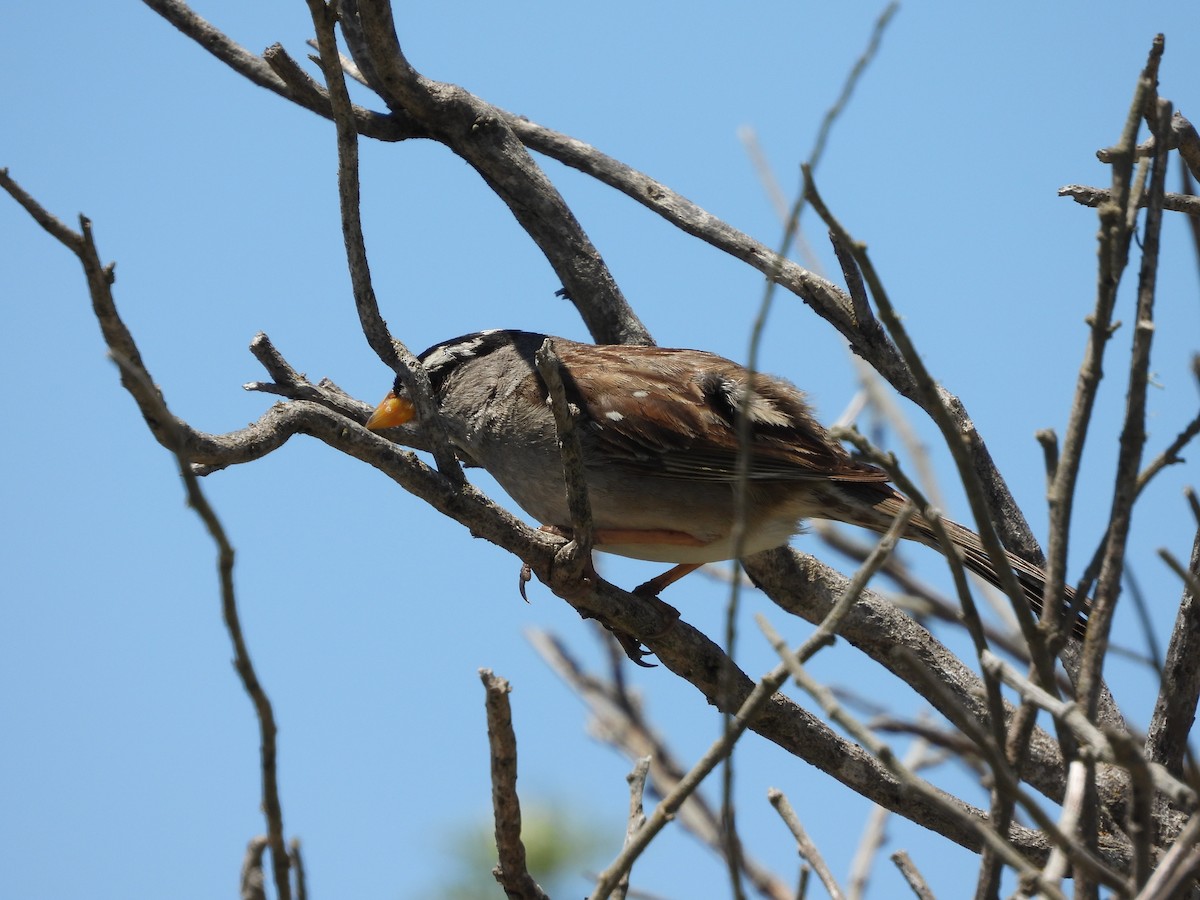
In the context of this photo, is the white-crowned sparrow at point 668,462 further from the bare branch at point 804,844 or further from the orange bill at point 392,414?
the bare branch at point 804,844

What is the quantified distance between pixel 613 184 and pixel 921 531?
6.98ft

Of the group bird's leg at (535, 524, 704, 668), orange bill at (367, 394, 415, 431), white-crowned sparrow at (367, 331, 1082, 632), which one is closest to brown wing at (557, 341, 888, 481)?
white-crowned sparrow at (367, 331, 1082, 632)

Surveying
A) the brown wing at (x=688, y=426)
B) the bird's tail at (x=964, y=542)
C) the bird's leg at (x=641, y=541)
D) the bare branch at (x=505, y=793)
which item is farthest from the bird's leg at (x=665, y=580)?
the bare branch at (x=505, y=793)

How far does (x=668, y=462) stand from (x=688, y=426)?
17cm

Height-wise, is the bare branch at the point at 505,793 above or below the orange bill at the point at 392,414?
below

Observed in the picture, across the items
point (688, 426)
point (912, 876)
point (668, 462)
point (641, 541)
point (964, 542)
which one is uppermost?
point (688, 426)

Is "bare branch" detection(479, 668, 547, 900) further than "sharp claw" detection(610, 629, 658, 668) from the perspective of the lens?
No

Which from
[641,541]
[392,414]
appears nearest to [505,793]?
[641,541]

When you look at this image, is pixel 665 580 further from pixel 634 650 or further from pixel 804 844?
pixel 804 844

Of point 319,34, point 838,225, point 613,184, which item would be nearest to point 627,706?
point 613,184

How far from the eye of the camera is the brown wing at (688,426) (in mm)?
5180

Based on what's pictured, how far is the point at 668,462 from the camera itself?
5.20 m

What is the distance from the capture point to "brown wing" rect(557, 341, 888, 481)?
518 cm

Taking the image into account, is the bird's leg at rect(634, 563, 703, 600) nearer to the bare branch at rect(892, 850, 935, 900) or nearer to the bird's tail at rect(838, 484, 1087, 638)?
the bird's tail at rect(838, 484, 1087, 638)
